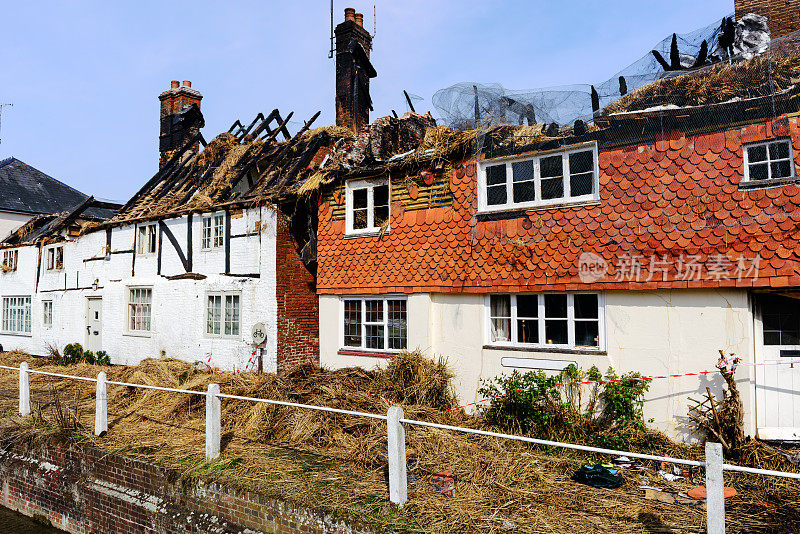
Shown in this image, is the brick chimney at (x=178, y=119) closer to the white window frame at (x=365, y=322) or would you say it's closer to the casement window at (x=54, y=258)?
the casement window at (x=54, y=258)

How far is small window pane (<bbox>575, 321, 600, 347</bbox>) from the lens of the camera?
9.22 metres

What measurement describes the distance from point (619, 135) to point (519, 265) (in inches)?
111

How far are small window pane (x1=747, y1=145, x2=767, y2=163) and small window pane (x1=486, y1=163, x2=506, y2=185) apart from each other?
4025 mm

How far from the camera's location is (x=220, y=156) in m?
18.5

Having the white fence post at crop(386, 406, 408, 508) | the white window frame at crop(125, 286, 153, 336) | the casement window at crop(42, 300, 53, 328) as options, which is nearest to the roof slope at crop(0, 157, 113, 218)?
the casement window at crop(42, 300, 53, 328)

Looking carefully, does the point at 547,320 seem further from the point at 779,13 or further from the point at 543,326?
the point at 779,13

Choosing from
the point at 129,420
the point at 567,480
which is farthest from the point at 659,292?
the point at 129,420

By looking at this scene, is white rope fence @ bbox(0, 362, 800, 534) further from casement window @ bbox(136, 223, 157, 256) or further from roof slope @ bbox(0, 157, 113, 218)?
roof slope @ bbox(0, 157, 113, 218)

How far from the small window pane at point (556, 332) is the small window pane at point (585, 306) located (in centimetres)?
32

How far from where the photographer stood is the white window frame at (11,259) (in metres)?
21.9

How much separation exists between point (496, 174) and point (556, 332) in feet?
10.8

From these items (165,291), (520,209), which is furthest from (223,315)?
(520,209)

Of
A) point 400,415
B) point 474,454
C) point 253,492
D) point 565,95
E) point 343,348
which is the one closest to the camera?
point 400,415

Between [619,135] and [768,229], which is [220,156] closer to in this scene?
[619,135]
